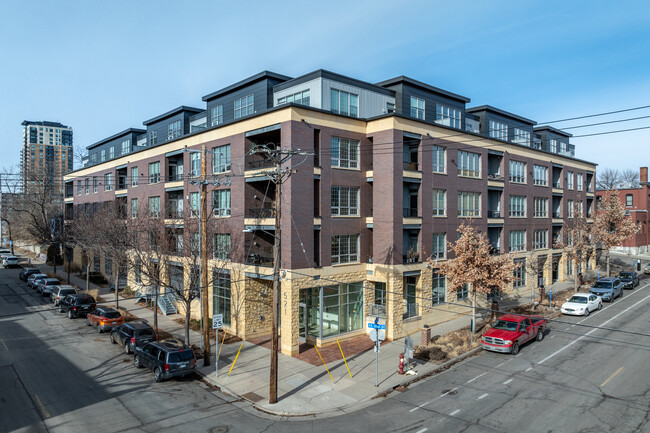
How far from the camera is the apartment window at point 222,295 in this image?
2913 cm

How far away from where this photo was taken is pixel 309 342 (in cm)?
2608

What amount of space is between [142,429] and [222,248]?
596 inches

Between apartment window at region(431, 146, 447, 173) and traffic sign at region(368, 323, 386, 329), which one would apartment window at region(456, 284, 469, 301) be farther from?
traffic sign at region(368, 323, 386, 329)

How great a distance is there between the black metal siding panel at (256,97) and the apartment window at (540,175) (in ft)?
94.1

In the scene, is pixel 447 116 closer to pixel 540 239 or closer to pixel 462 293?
pixel 462 293

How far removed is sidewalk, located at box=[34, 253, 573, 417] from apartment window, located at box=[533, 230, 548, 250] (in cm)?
2330

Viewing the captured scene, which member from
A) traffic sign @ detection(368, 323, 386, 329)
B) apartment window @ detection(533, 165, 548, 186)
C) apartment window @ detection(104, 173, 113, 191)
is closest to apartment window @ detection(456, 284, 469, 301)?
traffic sign @ detection(368, 323, 386, 329)

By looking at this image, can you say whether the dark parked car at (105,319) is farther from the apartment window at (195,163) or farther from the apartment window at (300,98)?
the apartment window at (300,98)

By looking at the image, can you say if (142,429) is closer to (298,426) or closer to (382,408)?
(298,426)

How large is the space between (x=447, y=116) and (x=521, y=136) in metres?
13.3

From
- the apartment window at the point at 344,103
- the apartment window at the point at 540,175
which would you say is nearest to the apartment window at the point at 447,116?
the apartment window at the point at 344,103

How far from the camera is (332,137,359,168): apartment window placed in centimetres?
2675

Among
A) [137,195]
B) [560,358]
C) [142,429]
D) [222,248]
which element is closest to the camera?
[142,429]

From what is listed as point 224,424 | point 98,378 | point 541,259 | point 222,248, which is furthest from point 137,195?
point 541,259
